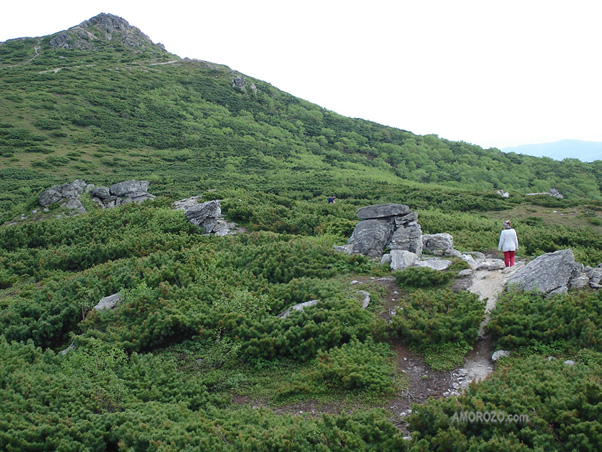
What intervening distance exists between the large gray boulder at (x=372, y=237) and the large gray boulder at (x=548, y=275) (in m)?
5.05

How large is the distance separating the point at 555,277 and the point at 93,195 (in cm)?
2597

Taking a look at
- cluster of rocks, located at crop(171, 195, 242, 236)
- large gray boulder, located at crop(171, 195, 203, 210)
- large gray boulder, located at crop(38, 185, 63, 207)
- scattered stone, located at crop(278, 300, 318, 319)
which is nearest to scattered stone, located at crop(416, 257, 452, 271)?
scattered stone, located at crop(278, 300, 318, 319)

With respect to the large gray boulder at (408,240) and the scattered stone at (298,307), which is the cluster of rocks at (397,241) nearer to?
the large gray boulder at (408,240)

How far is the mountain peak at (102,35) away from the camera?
7812cm

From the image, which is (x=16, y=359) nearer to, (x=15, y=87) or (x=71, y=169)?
(x=71, y=169)

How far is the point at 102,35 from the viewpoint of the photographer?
88125 millimetres

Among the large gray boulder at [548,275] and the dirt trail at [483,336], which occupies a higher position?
the large gray boulder at [548,275]

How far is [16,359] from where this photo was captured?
7.93 metres

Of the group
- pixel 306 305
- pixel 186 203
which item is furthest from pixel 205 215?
pixel 306 305

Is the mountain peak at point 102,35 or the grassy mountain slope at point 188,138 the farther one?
the mountain peak at point 102,35

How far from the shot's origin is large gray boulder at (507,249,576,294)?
944cm

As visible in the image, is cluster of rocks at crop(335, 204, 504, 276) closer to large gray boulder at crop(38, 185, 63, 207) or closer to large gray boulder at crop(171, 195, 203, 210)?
large gray boulder at crop(171, 195, 203, 210)

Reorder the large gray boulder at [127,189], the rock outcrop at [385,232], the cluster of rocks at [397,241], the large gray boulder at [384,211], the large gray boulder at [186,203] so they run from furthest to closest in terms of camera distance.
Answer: the large gray boulder at [127,189], the large gray boulder at [186,203], the large gray boulder at [384,211], the rock outcrop at [385,232], the cluster of rocks at [397,241]

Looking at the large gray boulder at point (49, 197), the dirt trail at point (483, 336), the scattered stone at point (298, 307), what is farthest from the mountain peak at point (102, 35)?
the dirt trail at point (483, 336)
